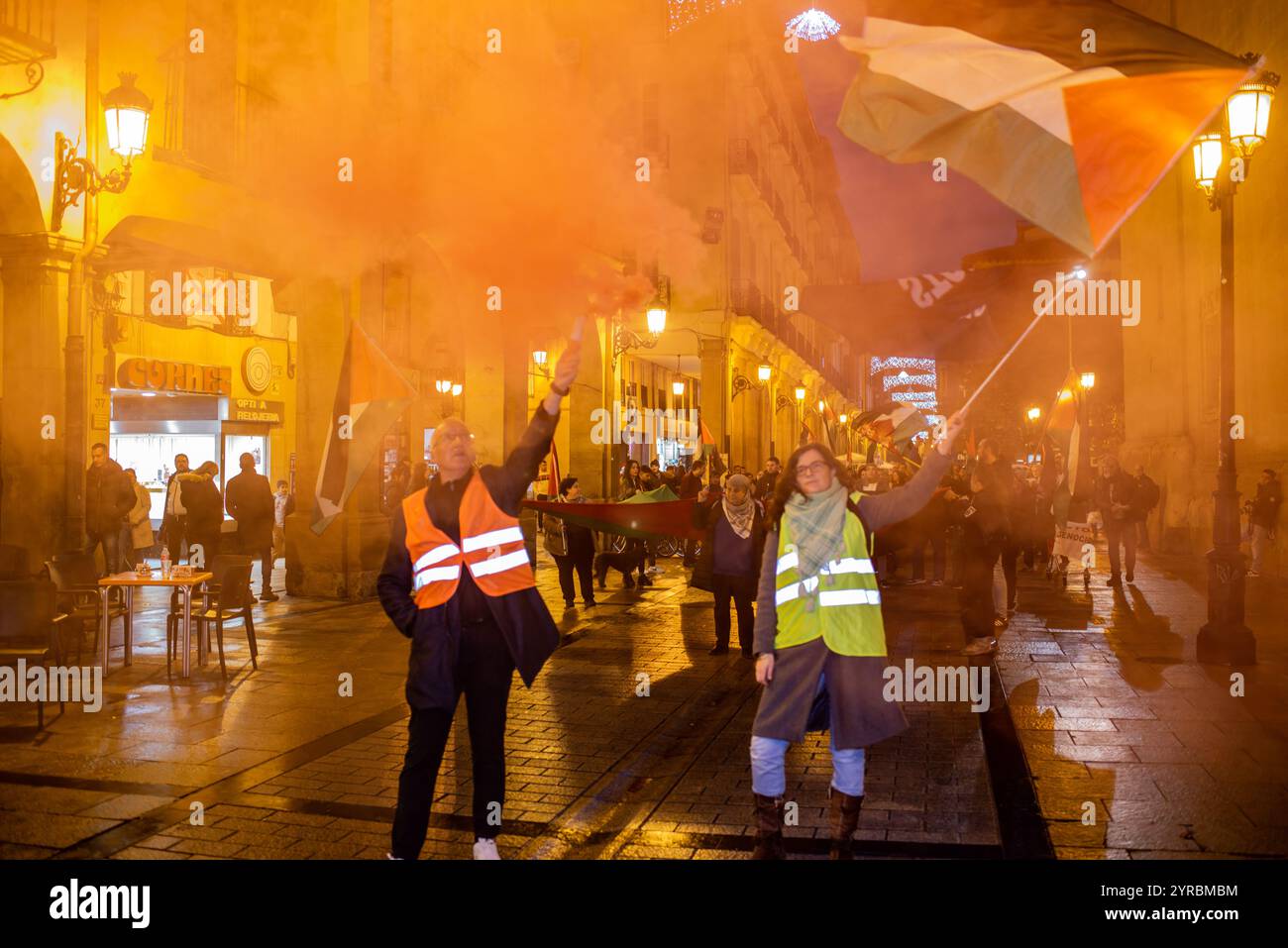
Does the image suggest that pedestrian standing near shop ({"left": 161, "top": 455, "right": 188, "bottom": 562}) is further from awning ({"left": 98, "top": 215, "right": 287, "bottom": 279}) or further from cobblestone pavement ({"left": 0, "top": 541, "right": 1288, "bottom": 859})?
cobblestone pavement ({"left": 0, "top": 541, "right": 1288, "bottom": 859})

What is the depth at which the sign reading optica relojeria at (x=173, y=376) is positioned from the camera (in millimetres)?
16422

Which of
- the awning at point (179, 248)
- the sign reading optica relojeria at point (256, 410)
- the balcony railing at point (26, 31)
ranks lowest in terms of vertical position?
the sign reading optica relojeria at point (256, 410)

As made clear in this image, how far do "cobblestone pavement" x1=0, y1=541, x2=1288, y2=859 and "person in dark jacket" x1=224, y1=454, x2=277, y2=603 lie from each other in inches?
126

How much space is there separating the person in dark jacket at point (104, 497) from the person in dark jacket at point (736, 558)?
616 cm

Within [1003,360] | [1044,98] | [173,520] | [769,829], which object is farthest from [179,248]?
[769,829]

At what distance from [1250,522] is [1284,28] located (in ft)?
19.8

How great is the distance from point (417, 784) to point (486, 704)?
0.35m

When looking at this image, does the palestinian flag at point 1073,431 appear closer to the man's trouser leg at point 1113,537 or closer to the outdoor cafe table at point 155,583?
the man's trouser leg at point 1113,537

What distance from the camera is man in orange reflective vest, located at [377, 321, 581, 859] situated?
366 centimetres

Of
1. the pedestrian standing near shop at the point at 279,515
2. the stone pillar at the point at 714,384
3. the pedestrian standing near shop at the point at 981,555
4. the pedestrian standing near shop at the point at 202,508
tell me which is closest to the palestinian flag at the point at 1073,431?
the pedestrian standing near shop at the point at 981,555

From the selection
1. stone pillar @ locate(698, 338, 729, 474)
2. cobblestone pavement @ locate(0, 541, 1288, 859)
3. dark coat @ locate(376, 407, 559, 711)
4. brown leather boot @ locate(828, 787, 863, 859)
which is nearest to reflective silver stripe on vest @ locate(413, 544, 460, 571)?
dark coat @ locate(376, 407, 559, 711)

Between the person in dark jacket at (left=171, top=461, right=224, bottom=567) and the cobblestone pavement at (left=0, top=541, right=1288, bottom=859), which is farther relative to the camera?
the person in dark jacket at (left=171, top=461, right=224, bottom=567)

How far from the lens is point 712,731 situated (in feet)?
19.8

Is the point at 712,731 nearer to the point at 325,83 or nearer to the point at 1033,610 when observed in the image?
the point at 1033,610
